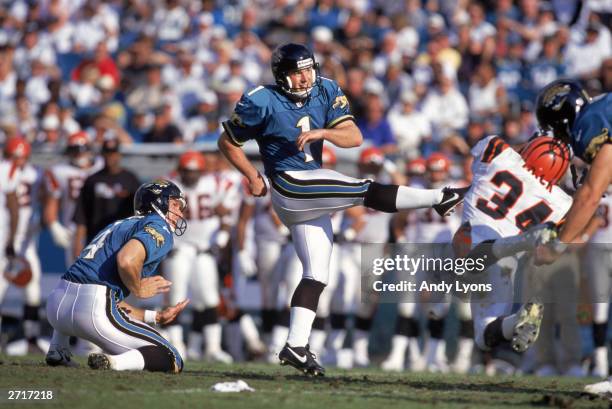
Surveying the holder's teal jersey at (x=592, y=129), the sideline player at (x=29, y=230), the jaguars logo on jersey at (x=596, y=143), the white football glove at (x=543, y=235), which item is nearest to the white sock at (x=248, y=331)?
the sideline player at (x=29, y=230)

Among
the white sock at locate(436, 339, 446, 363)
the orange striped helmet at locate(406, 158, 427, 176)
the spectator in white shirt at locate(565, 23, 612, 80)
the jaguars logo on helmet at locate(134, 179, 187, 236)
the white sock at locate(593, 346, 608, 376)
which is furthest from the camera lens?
the spectator in white shirt at locate(565, 23, 612, 80)

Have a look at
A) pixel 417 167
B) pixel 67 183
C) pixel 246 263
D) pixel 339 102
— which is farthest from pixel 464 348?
pixel 67 183

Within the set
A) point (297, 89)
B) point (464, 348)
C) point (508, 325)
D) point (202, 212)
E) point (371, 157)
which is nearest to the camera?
point (508, 325)

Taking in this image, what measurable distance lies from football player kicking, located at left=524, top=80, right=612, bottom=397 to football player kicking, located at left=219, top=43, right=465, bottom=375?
1.02m

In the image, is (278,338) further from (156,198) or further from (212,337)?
(156,198)

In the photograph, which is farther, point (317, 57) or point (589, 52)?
point (317, 57)

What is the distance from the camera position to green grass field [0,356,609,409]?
18.2 feet

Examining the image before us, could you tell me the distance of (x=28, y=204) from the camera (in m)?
11.1

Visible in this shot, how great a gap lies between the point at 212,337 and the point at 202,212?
1203mm

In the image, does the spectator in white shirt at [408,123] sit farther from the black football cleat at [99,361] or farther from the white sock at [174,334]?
the black football cleat at [99,361]

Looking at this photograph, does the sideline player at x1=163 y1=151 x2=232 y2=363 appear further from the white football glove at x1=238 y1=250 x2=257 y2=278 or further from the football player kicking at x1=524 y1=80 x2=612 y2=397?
the football player kicking at x1=524 y1=80 x2=612 y2=397

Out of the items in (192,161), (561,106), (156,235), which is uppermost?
(192,161)

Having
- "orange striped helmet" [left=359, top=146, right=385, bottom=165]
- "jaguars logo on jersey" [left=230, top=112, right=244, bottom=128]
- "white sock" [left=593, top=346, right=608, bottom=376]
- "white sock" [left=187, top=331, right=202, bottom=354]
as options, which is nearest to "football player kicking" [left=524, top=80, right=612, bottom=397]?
"jaguars logo on jersey" [left=230, top=112, right=244, bottom=128]

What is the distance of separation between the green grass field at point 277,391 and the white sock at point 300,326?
0.80 feet
